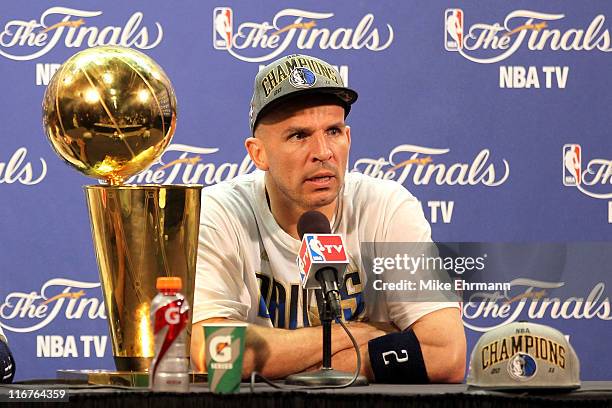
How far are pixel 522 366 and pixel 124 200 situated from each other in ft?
2.56

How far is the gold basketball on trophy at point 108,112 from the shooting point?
1996mm

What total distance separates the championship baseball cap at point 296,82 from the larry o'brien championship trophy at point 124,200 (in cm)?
62

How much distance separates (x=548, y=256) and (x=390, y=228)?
1071 millimetres

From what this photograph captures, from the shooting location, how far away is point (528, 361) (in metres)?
1.76

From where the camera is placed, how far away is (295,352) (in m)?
2.45

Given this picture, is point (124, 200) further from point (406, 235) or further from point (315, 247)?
point (406, 235)

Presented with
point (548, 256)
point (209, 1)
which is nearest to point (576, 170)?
point (548, 256)

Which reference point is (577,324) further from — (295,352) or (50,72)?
(50,72)

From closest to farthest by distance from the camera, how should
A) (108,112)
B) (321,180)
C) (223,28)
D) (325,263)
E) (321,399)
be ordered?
(321,399) → (325,263) → (108,112) → (321,180) → (223,28)

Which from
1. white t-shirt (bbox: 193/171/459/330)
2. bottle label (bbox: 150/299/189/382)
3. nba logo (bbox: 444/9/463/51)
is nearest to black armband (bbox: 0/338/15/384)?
bottle label (bbox: 150/299/189/382)

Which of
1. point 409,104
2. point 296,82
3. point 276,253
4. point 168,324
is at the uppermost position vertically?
point 409,104

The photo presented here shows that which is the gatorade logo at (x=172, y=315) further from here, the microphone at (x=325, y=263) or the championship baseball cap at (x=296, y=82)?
the championship baseball cap at (x=296, y=82)

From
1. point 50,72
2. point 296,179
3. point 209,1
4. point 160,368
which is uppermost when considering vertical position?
point 209,1

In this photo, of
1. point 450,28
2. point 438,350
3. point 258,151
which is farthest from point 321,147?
point 450,28
